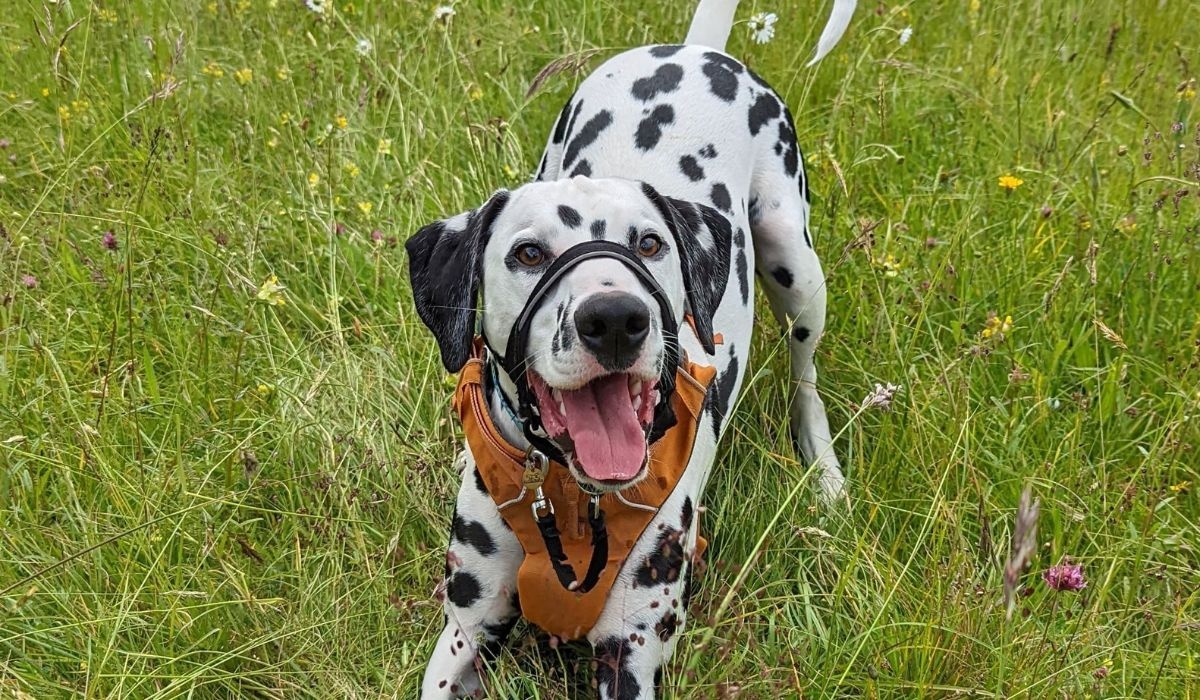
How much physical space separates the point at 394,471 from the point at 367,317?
0.88m

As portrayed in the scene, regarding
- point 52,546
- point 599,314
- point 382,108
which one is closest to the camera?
point 599,314

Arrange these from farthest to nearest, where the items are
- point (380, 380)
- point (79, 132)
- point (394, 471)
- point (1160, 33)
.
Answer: point (1160, 33) → point (79, 132) → point (380, 380) → point (394, 471)

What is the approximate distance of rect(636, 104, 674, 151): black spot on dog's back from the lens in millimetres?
3479

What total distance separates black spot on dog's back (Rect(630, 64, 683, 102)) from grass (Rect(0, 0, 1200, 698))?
73 cm

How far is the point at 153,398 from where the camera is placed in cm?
328

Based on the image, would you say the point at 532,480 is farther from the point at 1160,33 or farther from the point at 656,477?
the point at 1160,33

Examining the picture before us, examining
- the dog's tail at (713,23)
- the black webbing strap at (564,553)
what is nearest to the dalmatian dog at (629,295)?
the black webbing strap at (564,553)

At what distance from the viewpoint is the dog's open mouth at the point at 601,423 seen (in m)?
2.31

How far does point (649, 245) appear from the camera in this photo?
2576 millimetres

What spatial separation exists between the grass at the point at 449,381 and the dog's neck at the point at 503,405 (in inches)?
23.2

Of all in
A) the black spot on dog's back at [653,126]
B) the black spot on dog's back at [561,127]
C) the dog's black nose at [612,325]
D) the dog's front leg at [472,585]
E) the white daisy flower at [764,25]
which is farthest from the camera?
the white daisy flower at [764,25]

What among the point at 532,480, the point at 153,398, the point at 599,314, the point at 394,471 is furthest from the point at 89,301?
the point at 599,314

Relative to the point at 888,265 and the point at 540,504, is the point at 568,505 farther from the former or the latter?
the point at 888,265

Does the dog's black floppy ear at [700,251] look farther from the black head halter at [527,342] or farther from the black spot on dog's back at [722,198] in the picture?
the black spot on dog's back at [722,198]
